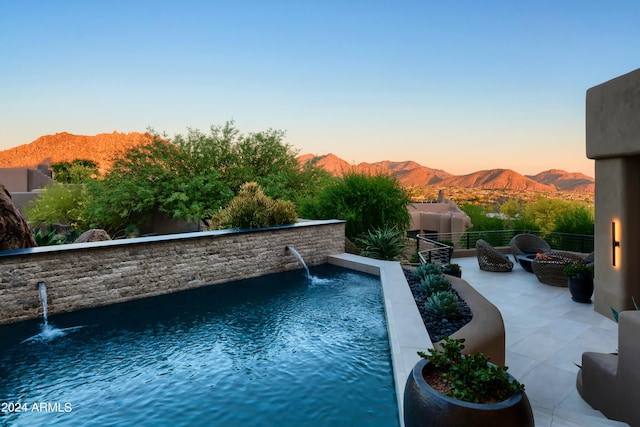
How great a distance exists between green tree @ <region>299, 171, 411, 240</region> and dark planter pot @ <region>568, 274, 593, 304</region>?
611cm

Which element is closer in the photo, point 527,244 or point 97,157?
point 527,244

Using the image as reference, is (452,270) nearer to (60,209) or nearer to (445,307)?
(445,307)

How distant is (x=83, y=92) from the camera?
36594 millimetres

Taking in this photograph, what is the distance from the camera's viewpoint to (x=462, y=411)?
251 centimetres

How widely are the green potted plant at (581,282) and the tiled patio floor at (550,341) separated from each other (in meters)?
0.20

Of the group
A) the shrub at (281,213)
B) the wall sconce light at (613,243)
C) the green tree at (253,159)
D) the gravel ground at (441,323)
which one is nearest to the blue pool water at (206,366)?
the gravel ground at (441,323)

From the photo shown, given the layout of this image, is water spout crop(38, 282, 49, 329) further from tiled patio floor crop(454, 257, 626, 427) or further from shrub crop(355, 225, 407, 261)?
shrub crop(355, 225, 407, 261)

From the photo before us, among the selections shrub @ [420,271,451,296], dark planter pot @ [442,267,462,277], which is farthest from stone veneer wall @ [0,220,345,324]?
shrub @ [420,271,451,296]

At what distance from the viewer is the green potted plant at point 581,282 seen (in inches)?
341

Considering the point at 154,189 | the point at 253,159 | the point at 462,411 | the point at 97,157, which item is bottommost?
the point at 462,411

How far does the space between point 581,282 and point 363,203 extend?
6.93m

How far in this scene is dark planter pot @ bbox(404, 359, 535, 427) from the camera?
2482 millimetres

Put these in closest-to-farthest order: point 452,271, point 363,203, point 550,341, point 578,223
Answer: point 550,341 < point 452,271 < point 363,203 < point 578,223

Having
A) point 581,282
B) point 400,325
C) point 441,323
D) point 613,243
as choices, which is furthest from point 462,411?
point 581,282
